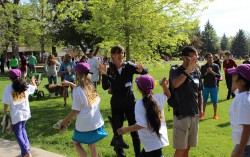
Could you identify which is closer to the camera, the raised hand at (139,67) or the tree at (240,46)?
the raised hand at (139,67)

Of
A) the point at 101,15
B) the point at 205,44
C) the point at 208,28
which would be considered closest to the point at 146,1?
the point at 101,15

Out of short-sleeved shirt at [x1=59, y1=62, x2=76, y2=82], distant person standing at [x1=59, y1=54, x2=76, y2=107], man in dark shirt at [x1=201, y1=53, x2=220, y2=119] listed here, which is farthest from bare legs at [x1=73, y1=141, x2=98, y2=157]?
short-sleeved shirt at [x1=59, y1=62, x2=76, y2=82]

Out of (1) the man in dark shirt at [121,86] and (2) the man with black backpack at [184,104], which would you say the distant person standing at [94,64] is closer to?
(1) the man in dark shirt at [121,86]

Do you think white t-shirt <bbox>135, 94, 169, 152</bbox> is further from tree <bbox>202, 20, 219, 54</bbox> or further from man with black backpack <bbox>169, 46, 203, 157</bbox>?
tree <bbox>202, 20, 219, 54</bbox>

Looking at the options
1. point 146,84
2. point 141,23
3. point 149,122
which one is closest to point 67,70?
point 141,23

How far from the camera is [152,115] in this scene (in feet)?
12.2

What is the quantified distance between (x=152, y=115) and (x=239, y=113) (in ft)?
3.26

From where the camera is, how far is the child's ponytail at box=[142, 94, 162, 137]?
3705mm

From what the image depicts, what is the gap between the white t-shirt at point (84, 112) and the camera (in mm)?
4457

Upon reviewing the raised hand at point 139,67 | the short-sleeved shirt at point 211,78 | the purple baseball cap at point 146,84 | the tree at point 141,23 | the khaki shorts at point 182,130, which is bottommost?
the khaki shorts at point 182,130

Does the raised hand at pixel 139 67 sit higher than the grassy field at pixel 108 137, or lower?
higher

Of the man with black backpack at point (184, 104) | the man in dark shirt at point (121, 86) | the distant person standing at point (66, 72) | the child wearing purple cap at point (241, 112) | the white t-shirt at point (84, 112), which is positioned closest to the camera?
the child wearing purple cap at point (241, 112)

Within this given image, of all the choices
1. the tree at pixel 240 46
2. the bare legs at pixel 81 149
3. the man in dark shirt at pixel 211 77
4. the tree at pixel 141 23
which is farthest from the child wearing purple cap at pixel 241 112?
the tree at pixel 240 46

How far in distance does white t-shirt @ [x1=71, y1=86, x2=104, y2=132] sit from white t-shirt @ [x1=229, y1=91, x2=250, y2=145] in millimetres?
2049
